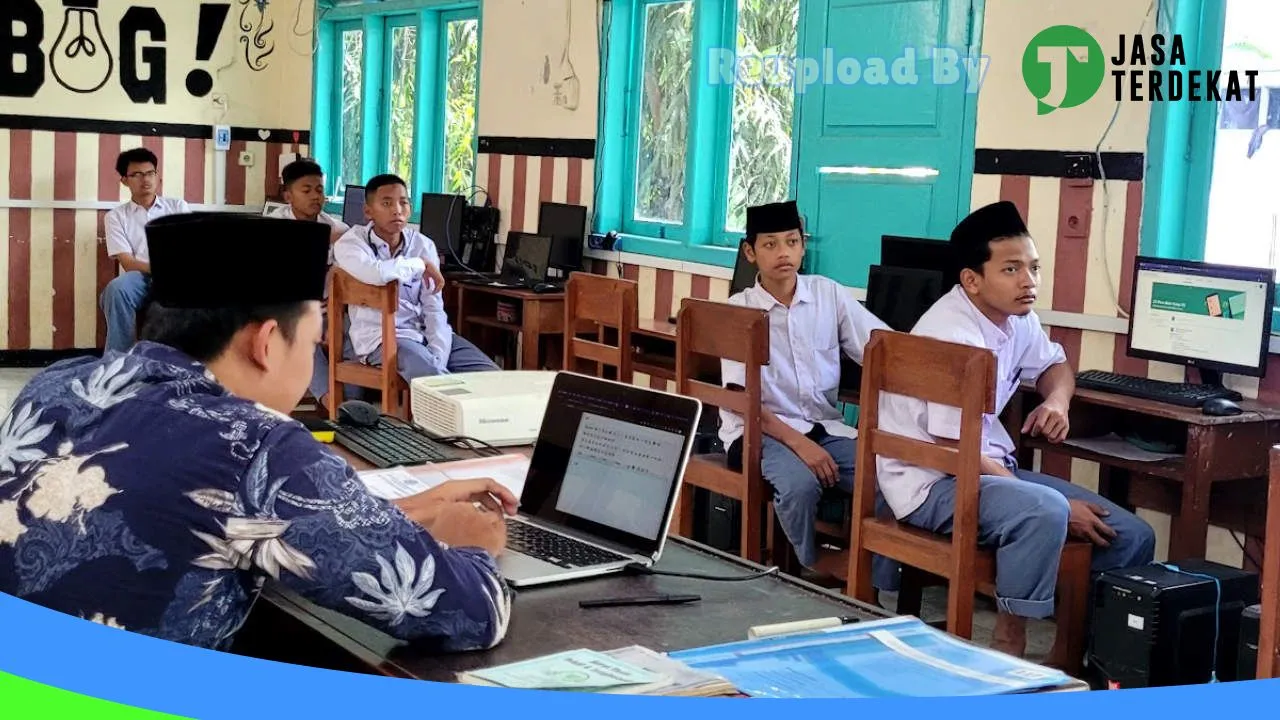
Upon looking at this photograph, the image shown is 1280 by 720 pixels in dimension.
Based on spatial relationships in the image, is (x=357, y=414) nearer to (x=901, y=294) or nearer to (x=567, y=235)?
(x=901, y=294)

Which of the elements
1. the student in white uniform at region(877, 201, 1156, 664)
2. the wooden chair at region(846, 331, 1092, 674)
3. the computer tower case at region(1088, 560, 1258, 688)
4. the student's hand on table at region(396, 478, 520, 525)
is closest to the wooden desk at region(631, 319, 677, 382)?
the student in white uniform at region(877, 201, 1156, 664)

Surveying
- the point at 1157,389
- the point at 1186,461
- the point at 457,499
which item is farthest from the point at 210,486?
the point at 1157,389

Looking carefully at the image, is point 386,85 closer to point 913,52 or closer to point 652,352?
point 652,352

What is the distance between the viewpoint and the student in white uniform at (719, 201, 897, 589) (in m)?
4.24

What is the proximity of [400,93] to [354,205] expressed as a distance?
0.98 meters

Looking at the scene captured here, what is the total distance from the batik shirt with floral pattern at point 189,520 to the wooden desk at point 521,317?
5013mm

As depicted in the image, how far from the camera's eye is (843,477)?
426 cm

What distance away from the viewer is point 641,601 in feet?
6.99

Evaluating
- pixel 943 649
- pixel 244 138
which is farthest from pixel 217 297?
pixel 244 138

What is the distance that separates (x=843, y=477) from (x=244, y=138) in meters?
7.25

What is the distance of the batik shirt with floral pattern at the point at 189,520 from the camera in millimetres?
1765

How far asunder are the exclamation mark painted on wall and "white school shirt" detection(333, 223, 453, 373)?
4146 millimetres

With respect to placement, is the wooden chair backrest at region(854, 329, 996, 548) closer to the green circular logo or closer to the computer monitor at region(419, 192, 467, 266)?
the green circular logo

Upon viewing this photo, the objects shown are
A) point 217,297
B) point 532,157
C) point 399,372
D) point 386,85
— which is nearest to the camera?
point 217,297
